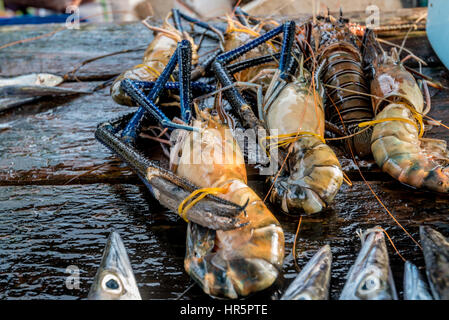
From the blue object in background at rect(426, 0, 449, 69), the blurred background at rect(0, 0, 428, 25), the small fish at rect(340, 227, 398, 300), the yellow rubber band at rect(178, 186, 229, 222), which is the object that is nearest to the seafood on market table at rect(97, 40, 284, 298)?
the yellow rubber band at rect(178, 186, 229, 222)

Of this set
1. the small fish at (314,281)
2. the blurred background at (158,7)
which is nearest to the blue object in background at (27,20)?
the blurred background at (158,7)

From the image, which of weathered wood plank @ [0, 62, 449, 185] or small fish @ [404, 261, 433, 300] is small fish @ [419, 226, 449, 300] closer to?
small fish @ [404, 261, 433, 300]

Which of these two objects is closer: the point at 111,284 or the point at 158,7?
the point at 111,284

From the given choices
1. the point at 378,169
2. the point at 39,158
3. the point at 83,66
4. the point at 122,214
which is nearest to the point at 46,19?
the point at 83,66

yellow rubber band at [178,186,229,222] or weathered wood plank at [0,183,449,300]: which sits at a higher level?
yellow rubber band at [178,186,229,222]

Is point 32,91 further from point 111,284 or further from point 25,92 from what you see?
point 111,284

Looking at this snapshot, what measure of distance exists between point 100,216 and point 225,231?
0.62 meters

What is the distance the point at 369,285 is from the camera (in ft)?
3.40

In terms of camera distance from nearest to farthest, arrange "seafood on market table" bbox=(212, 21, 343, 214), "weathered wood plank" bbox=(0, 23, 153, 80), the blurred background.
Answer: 1. "seafood on market table" bbox=(212, 21, 343, 214)
2. "weathered wood plank" bbox=(0, 23, 153, 80)
3. the blurred background

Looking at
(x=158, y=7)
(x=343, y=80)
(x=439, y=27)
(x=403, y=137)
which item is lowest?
(x=403, y=137)

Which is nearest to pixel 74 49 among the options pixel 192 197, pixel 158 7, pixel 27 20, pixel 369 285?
pixel 27 20

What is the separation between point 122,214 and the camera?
1491 millimetres

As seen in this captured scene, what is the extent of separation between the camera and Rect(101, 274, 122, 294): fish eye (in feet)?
3.52

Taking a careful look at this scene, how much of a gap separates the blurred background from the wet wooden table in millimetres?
2171
